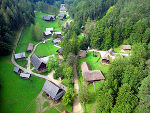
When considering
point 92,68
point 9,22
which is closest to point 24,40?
point 9,22

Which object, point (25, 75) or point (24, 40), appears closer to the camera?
point (25, 75)

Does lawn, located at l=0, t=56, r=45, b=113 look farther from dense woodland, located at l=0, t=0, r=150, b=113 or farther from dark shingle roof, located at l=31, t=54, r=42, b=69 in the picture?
dense woodland, located at l=0, t=0, r=150, b=113

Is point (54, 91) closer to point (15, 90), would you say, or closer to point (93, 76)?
point (93, 76)

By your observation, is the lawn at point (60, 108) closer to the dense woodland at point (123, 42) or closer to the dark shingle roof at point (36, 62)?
the dense woodland at point (123, 42)

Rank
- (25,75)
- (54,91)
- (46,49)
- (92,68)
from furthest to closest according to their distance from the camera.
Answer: (46,49) → (92,68) → (25,75) → (54,91)

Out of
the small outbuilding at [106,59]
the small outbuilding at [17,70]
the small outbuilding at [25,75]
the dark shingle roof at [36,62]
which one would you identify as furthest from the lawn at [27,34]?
the small outbuilding at [106,59]

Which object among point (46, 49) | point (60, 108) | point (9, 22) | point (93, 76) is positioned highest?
point (9, 22)
